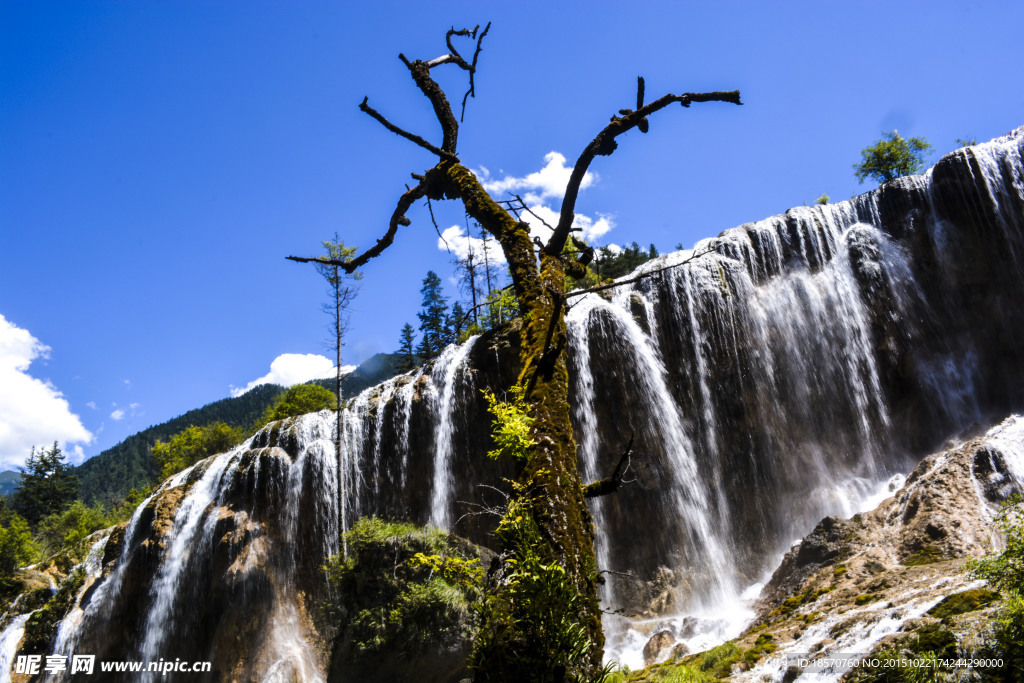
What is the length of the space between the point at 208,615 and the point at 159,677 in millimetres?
2089

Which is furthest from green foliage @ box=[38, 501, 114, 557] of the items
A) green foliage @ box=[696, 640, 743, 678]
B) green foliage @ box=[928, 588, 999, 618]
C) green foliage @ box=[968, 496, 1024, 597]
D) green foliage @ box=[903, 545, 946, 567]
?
green foliage @ box=[968, 496, 1024, 597]

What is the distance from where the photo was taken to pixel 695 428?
1852cm

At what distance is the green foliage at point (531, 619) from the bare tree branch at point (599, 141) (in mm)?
1458

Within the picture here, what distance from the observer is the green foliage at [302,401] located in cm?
4131

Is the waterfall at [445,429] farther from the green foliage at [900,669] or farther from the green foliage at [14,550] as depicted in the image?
the green foliage at [14,550]

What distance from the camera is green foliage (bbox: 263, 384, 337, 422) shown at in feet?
136

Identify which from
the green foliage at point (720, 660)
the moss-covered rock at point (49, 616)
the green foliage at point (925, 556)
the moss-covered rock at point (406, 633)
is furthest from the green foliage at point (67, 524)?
the green foliage at point (925, 556)

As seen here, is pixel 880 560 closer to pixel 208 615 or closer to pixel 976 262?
pixel 976 262

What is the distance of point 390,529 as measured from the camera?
12.7m

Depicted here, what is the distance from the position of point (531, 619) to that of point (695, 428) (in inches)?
698

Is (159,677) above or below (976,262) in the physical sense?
below

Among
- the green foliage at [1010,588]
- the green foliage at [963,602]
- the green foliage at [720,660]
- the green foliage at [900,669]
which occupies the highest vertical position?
the green foliage at [1010,588]

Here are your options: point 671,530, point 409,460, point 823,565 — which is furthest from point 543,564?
point 409,460

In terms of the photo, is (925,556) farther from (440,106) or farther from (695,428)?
(440,106)
